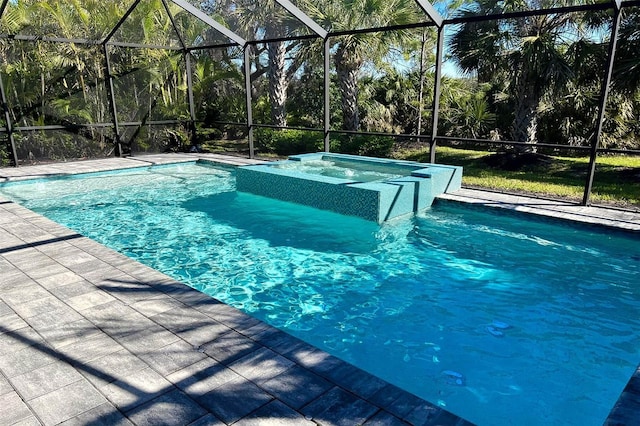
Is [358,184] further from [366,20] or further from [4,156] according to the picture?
[4,156]

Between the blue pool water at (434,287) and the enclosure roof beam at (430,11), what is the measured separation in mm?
2896

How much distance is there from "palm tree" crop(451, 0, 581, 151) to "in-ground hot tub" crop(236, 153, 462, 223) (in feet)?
12.5

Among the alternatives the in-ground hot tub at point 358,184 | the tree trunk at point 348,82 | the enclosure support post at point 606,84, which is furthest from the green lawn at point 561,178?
the tree trunk at point 348,82

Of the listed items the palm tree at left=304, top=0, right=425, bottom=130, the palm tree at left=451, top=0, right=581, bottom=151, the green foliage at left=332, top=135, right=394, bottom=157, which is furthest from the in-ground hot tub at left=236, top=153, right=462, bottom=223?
the palm tree at left=304, top=0, right=425, bottom=130

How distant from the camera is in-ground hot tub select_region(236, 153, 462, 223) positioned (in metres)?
6.17

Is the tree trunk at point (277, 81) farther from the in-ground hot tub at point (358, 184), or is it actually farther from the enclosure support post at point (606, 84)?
the enclosure support post at point (606, 84)

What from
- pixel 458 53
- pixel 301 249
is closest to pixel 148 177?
pixel 301 249

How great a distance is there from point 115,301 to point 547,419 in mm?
2980

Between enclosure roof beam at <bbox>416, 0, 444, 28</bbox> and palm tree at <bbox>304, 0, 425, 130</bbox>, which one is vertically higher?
palm tree at <bbox>304, 0, 425, 130</bbox>

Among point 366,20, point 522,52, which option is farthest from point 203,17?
point 522,52

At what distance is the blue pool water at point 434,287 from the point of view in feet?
9.82

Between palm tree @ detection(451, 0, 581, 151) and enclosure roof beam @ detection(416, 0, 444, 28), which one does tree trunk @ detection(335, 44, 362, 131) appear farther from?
enclosure roof beam @ detection(416, 0, 444, 28)

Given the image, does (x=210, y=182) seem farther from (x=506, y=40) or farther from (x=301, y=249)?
(x=506, y=40)

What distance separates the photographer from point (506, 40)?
997 cm
